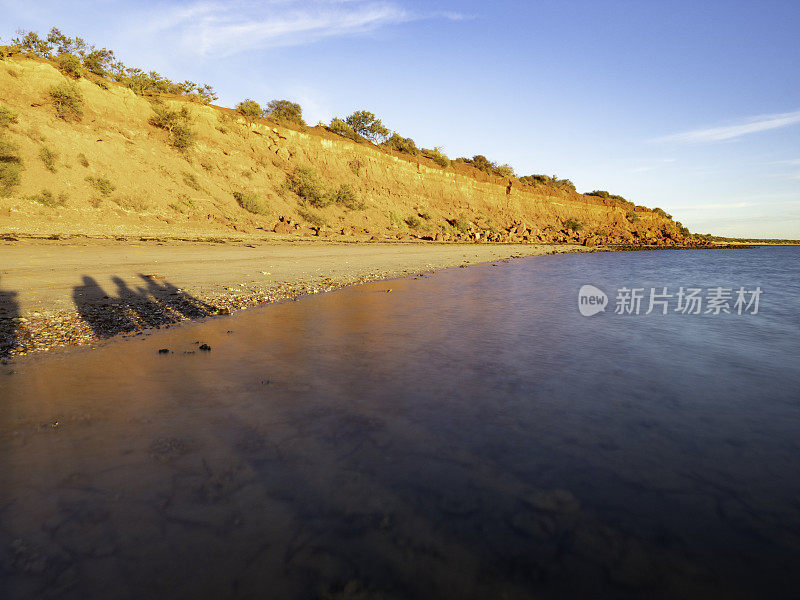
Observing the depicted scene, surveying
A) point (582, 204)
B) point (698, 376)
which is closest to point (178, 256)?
point (698, 376)

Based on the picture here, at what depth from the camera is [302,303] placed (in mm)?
9242

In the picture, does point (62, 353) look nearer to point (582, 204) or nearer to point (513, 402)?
point (513, 402)

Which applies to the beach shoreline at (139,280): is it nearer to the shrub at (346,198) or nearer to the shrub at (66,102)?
the shrub at (66,102)

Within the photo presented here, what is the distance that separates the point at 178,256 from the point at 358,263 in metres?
7.08

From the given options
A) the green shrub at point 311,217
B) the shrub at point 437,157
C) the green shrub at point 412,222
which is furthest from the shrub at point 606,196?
the green shrub at point 311,217

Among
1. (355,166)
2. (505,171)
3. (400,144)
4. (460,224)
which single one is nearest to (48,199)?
(355,166)

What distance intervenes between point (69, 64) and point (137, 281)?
25.9 m

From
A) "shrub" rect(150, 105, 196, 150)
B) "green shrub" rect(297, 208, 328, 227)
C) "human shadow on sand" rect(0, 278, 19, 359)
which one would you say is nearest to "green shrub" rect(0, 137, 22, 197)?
"shrub" rect(150, 105, 196, 150)

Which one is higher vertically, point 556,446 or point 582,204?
point 582,204

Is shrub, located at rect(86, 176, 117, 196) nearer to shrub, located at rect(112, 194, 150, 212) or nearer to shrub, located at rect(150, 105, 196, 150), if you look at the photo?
shrub, located at rect(112, 194, 150, 212)

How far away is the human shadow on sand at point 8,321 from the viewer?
209 inches

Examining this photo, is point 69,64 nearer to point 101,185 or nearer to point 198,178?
point 198,178

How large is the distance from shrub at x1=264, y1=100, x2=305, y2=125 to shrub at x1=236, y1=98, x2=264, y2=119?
2.94 meters

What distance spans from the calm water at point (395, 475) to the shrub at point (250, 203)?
25885mm
